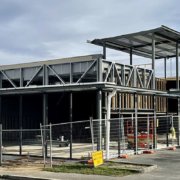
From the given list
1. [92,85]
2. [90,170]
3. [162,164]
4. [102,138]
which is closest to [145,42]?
[92,85]

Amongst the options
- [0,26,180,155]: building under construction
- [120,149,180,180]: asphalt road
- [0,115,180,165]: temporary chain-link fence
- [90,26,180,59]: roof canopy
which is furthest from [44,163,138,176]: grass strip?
[90,26,180,59]: roof canopy

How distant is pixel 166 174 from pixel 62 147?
34.4ft

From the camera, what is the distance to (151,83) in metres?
28.1

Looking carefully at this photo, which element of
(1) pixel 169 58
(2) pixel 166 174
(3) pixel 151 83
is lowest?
(2) pixel 166 174

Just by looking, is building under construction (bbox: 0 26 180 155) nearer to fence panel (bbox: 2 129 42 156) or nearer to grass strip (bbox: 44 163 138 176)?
fence panel (bbox: 2 129 42 156)

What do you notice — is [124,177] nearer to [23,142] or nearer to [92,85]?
[92,85]

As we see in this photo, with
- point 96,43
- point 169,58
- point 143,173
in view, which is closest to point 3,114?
point 96,43

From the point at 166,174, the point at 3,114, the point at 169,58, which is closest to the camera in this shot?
the point at 166,174

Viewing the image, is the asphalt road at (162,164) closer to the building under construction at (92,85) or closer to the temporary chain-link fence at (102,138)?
the temporary chain-link fence at (102,138)

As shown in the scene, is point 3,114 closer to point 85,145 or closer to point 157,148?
point 85,145

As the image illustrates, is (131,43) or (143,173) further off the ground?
(131,43)

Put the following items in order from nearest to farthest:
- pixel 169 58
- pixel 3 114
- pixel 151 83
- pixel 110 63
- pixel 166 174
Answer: pixel 166 174
pixel 110 63
pixel 151 83
pixel 3 114
pixel 169 58

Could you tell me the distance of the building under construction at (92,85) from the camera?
21.8 m

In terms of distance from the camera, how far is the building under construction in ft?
71.4
